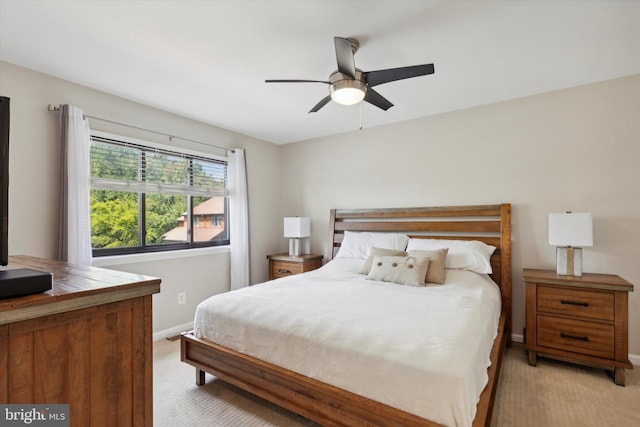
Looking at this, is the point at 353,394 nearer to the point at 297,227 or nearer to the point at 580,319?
the point at 580,319

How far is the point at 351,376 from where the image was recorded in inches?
61.7

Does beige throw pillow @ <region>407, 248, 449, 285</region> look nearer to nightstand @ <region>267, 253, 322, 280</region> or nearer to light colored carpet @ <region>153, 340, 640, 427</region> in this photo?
light colored carpet @ <region>153, 340, 640, 427</region>

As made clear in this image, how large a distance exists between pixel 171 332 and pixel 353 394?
2.61 meters

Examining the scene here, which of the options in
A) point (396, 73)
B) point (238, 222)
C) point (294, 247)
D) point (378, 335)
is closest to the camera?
point (378, 335)

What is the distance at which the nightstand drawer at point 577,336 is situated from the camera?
2393 mm

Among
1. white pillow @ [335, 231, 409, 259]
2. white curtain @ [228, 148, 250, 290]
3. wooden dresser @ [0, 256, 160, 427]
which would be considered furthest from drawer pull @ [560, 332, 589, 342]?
white curtain @ [228, 148, 250, 290]

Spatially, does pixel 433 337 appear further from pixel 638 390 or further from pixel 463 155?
pixel 463 155

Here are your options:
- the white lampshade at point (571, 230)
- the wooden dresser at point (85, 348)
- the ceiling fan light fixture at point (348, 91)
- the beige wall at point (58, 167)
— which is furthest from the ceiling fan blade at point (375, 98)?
the beige wall at point (58, 167)

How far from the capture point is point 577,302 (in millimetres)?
2510

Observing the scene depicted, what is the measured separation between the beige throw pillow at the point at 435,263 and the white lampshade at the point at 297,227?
1.70 metres

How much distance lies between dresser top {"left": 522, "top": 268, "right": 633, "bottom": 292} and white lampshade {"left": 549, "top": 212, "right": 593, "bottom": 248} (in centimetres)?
28

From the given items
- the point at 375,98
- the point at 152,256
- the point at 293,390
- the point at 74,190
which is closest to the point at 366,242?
the point at 375,98

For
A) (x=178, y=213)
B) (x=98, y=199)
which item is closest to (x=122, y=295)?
(x=98, y=199)

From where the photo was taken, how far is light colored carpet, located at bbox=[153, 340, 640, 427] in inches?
75.5
